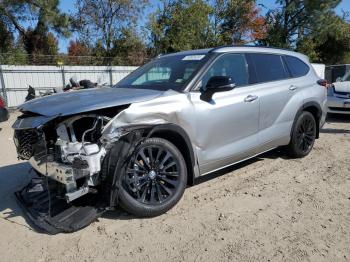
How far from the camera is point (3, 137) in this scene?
9.44m

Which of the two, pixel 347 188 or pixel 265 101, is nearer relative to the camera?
pixel 347 188

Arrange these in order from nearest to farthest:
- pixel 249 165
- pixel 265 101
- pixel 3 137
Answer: pixel 265 101, pixel 249 165, pixel 3 137

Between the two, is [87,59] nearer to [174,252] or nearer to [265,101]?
[265,101]

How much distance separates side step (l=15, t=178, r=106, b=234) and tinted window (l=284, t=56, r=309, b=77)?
3763 mm

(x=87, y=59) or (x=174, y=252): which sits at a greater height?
(x=87, y=59)

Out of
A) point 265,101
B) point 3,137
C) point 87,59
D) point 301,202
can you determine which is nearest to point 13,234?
point 301,202

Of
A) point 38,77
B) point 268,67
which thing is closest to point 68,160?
point 268,67

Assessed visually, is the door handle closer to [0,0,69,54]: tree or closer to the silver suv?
the silver suv

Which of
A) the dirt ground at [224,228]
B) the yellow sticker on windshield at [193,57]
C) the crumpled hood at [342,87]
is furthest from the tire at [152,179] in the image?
the crumpled hood at [342,87]

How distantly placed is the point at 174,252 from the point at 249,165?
110 inches

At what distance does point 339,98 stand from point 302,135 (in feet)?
17.3

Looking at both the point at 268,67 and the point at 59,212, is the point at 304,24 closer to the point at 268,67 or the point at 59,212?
the point at 268,67

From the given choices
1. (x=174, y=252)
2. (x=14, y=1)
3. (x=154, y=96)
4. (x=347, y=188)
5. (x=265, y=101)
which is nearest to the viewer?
(x=174, y=252)

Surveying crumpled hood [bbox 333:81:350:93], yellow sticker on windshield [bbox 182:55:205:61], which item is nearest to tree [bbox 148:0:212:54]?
crumpled hood [bbox 333:81:350:93]
